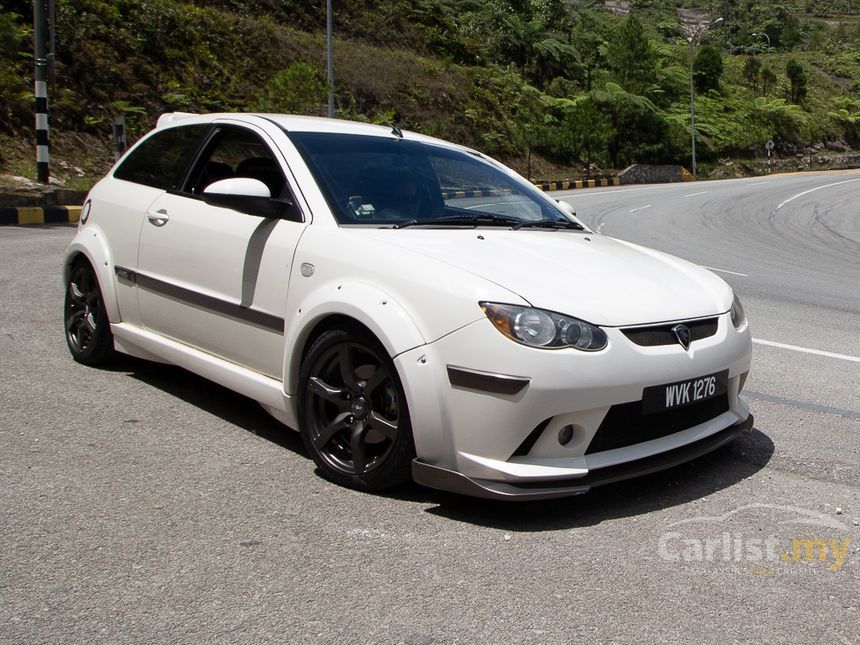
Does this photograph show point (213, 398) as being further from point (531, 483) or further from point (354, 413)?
point (531, 483)

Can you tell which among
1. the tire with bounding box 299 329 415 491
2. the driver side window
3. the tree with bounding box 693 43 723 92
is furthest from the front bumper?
the tree with bounding box 693 43 723 92

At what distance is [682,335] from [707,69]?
56.6 metres

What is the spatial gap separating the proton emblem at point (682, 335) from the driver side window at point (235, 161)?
1.99 metres

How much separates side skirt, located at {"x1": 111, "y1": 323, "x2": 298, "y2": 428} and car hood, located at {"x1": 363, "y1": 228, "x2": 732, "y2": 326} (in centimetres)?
82

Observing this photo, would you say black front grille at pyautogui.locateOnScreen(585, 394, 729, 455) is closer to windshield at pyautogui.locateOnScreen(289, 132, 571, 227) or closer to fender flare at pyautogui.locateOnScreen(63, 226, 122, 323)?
windshield at pyautogui.locateOnScreen(289, 132, 571, 227)

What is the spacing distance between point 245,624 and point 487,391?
115 cm

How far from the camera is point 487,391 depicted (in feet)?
11.0

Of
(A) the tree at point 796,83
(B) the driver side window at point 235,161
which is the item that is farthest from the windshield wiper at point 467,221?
(A) the tree at point 796,83

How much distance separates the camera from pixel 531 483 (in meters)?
3.38

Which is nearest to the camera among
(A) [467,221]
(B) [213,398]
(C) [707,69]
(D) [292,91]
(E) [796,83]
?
(A) [467,221]

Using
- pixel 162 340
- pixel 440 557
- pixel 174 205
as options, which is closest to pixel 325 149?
pixel 174 205

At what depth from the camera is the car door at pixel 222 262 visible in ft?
13.6

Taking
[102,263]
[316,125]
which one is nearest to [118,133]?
[102,263]

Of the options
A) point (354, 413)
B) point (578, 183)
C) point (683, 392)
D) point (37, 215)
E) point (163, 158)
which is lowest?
point (578, 183)
